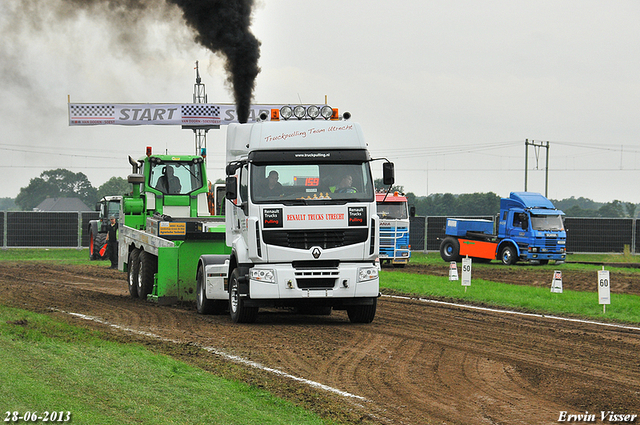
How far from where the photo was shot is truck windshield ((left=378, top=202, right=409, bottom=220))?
3528cm

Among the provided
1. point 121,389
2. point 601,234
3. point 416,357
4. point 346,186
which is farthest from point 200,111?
point 121,389

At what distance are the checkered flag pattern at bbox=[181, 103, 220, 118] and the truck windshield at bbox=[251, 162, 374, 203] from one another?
30.1m

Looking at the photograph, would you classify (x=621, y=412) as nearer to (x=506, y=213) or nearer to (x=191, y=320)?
(x=191, y=320)

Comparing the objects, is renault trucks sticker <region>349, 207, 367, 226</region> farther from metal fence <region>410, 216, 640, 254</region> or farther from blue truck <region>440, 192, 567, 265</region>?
metal fence <region>410, 216, 640, 254</region>

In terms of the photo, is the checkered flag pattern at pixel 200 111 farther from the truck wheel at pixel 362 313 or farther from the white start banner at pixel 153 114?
the truck wheel at pixel 362 313

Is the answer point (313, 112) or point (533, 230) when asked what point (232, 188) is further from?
point (533, 230)

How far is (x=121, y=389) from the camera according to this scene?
8.45 m

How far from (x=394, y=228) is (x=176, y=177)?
49.4 ft

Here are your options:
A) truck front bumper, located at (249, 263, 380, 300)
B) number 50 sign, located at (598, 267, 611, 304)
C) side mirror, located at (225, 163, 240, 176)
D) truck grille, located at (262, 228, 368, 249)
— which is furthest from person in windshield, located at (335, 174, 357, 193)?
number 50 sign, located at (598, 267, 611, 304)

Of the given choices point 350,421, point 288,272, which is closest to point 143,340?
point 288,272

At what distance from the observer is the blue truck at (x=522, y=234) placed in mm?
38906

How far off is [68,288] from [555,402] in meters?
17.2

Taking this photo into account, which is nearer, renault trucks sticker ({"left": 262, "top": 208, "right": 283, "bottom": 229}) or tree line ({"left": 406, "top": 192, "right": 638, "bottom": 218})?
renault trucks sticker ({"left": 262, "top": 208, "right": 283, "bottom": 229})

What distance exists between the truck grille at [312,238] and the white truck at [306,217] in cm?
2
